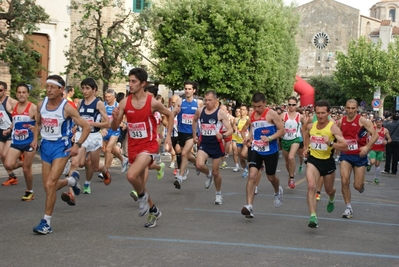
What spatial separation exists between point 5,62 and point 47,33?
9.46 m

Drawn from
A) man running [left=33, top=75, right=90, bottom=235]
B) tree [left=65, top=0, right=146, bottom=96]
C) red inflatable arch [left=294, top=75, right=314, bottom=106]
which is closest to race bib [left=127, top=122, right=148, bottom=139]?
man running [left=33, top=75, right=90, bottom=235]

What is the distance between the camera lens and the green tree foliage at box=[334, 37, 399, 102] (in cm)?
6712

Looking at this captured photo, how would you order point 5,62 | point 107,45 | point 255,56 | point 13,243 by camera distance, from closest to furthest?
point 13,243, point 5,62, point 107,45, point 255,56

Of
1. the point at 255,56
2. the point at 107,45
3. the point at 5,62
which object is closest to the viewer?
the point at 5,62

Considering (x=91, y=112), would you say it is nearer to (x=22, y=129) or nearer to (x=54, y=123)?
(x=22, y=129)

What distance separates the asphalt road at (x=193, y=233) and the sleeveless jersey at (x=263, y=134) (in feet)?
3.29

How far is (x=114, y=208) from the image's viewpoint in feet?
34.3

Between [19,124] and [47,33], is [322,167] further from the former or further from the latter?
[47,33]

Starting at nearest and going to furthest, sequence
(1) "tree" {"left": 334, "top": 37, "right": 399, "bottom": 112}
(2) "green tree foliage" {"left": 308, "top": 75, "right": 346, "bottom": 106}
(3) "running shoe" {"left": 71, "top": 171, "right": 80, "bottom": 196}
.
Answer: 1. (3) "running shoe" {"left": 71, "top": 171, "right": 80, "bottom": 196}
2. (1) "tree" {"left": 334, "top": 37, "right": 399, "bottom": 112}
3. (2) "green tree foliage" {"left": 308, "top": 75, "right": 346, "bottom": 106}

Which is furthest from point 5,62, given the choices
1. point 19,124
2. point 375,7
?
point 375,7

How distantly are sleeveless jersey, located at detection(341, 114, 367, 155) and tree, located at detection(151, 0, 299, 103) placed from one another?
21.5 m

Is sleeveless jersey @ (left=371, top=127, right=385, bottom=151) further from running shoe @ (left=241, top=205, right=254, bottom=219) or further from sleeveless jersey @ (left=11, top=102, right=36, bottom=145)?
sleeveless jersey @ (left=11, top=102, right=36, bottom=145)

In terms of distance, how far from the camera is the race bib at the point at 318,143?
9855 mm

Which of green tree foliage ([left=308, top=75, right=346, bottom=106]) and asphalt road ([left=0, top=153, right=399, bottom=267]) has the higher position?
green tree foliage ([left=308, top=75, right=346, bottom=106])
